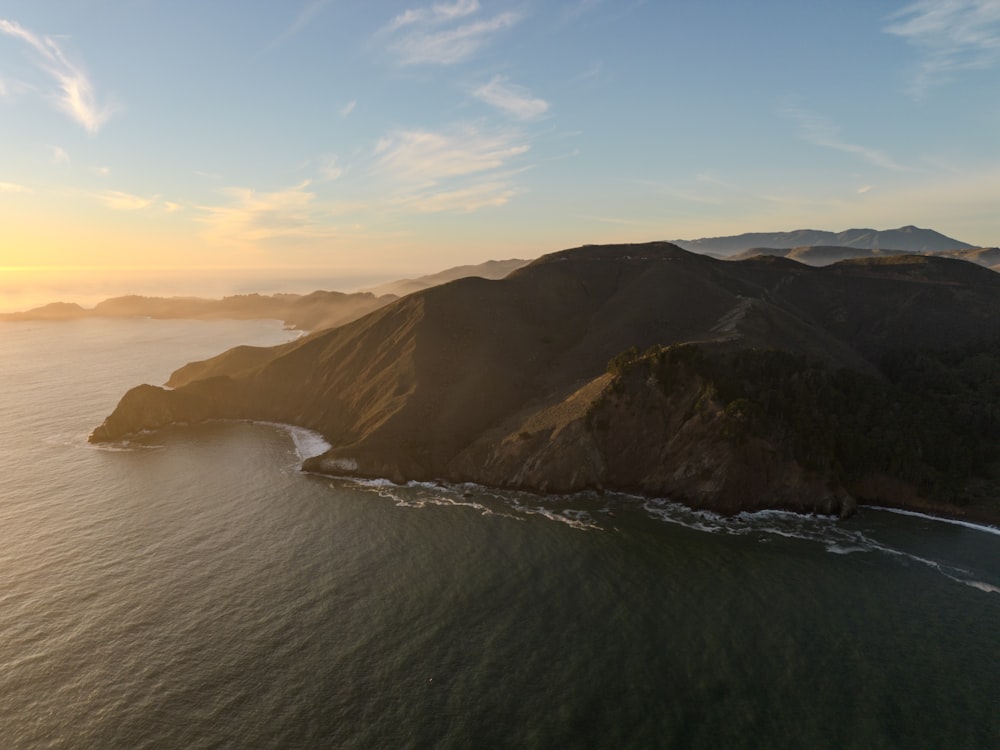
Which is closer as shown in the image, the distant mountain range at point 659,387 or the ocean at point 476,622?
the ocean at point 476,622

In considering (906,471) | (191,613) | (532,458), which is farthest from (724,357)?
(191,613)

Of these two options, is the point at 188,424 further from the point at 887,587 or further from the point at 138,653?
the point at 887,587

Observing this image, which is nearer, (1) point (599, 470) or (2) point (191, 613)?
(2) point (191, 613)

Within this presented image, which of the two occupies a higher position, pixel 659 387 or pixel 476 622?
pixel 659 387

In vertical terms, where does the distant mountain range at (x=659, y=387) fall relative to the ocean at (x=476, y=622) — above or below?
above

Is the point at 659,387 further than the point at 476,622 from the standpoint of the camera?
Yes
